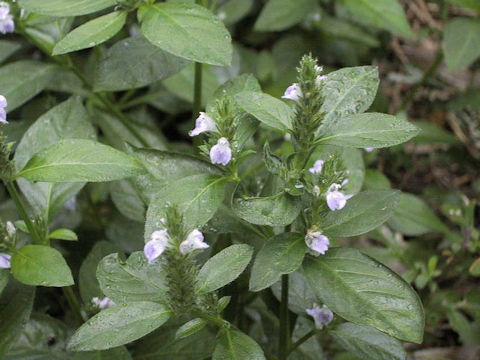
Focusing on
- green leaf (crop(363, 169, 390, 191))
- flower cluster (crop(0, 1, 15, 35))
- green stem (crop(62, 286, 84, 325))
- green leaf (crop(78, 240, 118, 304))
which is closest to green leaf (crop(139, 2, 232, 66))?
flower cluster (crop(0, 1, 15, 35))

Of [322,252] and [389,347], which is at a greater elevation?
[322,252]

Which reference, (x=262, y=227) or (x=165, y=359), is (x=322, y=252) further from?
(x=165, y=359)

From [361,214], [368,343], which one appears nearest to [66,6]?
[361,214]

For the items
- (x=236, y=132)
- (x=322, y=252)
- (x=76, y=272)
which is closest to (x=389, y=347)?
(x=322, y=252)

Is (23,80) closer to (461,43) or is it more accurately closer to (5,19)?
(5,19)

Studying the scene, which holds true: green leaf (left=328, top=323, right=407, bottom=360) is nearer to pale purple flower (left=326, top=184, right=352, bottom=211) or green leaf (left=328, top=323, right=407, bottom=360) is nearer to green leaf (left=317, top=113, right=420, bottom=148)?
pale purple flower (left=326, top=184, right=352, bottom=211)

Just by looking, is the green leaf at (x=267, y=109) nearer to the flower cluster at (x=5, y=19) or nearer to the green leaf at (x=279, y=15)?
the flower cluster at (x=5, y=19)
